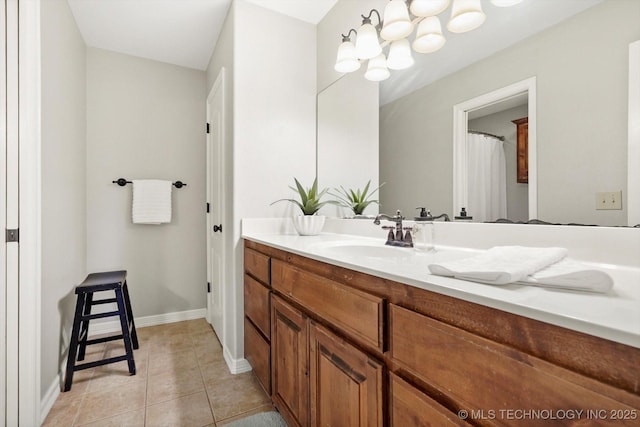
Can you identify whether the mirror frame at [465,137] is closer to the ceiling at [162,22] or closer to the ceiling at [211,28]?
the ceiling at [211,28]

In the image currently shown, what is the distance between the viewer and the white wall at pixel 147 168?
2.50 metres

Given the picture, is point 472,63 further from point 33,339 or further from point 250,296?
point 33,339

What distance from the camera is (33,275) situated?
139cm

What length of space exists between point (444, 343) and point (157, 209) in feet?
8.52

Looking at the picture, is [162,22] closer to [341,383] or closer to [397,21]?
[397,21]

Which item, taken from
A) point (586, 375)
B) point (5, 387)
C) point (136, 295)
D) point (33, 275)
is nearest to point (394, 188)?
point (586, 375)

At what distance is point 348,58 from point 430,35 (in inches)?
19.3

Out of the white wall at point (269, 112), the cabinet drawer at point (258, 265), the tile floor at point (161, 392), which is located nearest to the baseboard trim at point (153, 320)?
the tile floor at point (161, 392)

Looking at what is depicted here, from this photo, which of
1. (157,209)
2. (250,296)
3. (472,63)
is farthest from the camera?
(157,209)

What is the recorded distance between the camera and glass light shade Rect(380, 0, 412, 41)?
1330 millimetres

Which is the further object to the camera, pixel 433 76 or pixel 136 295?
pixel 136 295

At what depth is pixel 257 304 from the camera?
1.63 metres

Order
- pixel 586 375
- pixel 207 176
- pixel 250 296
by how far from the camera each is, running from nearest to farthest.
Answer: pixel 586 375 < pixel 250 296 < pixel 207 176

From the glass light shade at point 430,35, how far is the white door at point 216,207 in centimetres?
143
